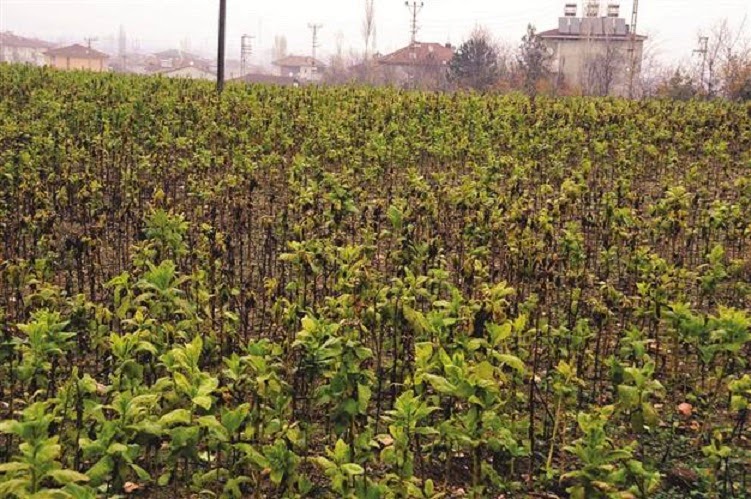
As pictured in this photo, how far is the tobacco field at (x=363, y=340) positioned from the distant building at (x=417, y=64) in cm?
5338

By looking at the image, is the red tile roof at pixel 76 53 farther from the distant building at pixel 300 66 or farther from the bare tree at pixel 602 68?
the bare tree at pixel 602 68

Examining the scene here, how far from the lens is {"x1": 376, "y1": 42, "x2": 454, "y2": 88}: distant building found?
67.8 m

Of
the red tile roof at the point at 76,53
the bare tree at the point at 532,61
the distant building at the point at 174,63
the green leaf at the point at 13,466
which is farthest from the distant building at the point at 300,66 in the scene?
the green leaf at the point at 13,466

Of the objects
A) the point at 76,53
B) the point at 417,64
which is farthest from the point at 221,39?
the point at 76,53

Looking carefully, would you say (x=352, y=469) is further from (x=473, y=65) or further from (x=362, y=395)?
(x=473, y=65)

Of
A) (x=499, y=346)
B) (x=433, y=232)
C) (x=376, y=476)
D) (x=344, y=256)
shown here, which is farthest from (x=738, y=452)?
(x=433, y=232)

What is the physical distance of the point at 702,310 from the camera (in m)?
6.19

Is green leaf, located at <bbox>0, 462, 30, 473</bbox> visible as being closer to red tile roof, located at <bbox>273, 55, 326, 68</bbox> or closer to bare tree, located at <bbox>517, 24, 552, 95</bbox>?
bare tree, located at <bbox>517, 24, 552, 95</bbox>

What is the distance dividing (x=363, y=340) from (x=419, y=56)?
72513 mm

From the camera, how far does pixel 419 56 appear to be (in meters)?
74.1

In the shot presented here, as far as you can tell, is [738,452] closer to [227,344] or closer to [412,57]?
[227,344]

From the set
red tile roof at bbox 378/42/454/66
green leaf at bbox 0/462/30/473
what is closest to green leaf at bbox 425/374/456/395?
green leaf at bbox 0/462/30/473

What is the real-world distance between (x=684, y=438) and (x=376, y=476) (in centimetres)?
175

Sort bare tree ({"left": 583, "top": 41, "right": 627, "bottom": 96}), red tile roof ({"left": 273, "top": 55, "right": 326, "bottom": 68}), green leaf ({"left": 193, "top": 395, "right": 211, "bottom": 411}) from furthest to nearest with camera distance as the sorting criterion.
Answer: red tile roof ({"left": 273, "top": 55, "right": 326, "bottom": 68}) → bare tree ({"left": 583, "top": 41, "right": 627, "bottom": 96}) → green leaf ({"left": 193, "top": 395, "right": 211, "bottom": 411})
